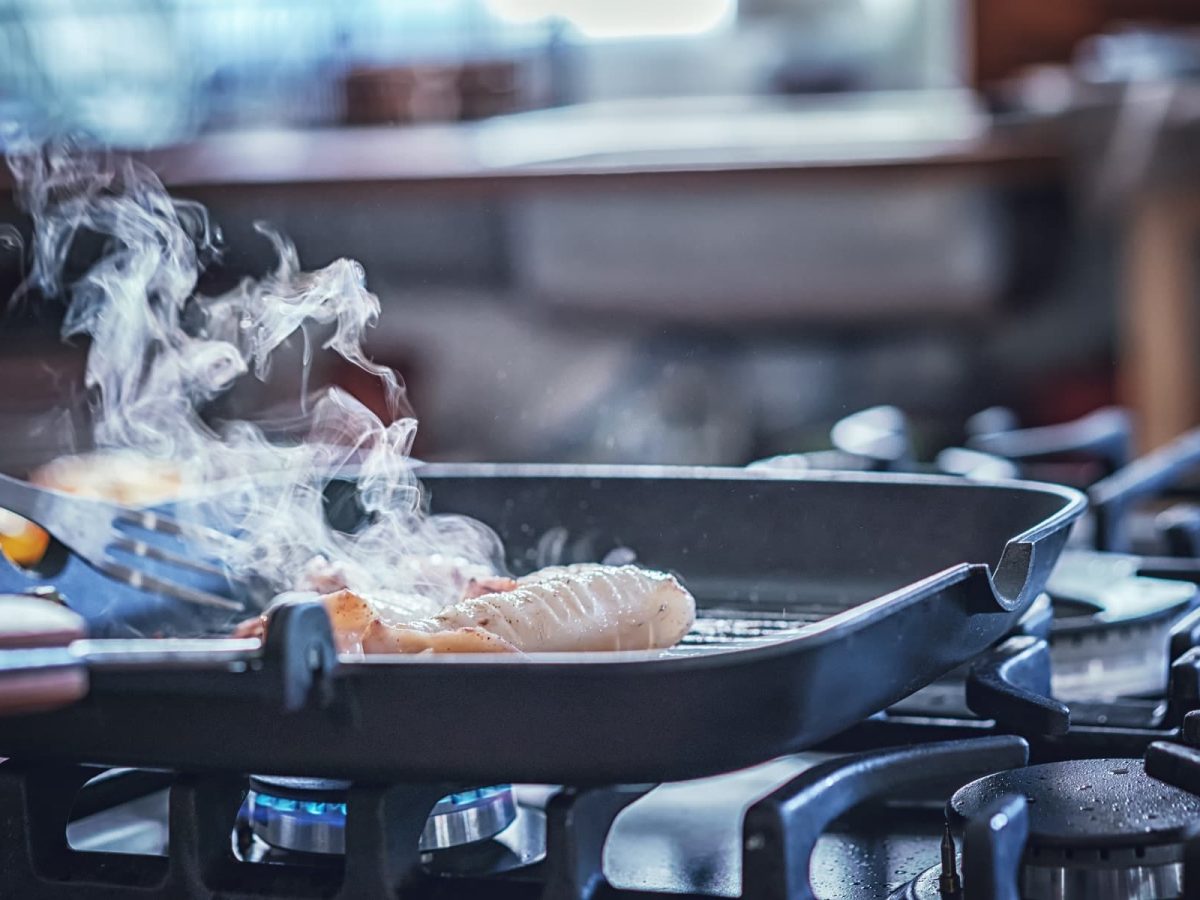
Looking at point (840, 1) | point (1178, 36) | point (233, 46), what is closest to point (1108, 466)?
point (1178, 36)

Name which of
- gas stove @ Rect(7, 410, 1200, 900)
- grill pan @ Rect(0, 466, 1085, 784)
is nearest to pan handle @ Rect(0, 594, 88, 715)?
grill pan @ Rect(0, 466, 1085, 784)

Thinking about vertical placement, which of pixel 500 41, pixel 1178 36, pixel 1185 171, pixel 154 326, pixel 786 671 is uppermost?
pixel 500 41

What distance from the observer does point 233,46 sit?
5426 mm

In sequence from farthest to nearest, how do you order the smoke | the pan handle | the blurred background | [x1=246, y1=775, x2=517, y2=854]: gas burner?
the blurred background < the smoke < [x1=246, y1=775, x2=517, y2=854]: gas burner < the pan handle

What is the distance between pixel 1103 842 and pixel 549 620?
0.42 m

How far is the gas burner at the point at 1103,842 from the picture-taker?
29.5 inches

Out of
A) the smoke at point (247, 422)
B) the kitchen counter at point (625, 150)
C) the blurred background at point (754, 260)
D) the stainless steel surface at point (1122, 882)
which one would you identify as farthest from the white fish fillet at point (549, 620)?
the kitchen counter at point (625, 150)

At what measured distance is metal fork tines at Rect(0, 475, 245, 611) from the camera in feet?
3.87

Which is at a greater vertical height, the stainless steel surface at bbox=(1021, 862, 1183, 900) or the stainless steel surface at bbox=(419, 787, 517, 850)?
the stainless steel surface at bbox=(1021, 862, 1183, 900)

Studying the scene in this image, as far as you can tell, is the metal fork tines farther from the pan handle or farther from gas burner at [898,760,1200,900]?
gas burner at [898,760,1200,900]

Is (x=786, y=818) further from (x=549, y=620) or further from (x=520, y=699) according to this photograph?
(x=549, y=620)

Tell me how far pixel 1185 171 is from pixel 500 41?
283 cm

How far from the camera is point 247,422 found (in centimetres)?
168

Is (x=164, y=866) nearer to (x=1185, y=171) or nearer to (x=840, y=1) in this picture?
(x=1185, y=171)
